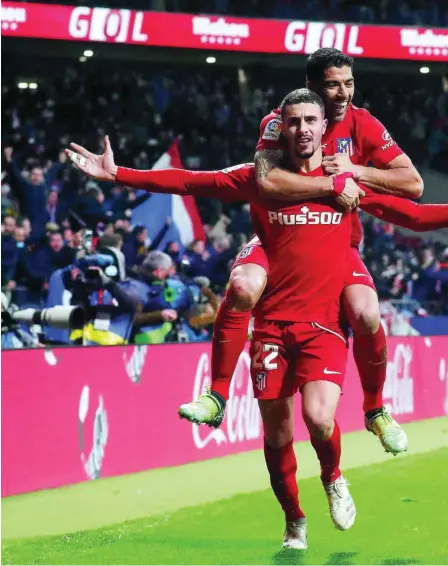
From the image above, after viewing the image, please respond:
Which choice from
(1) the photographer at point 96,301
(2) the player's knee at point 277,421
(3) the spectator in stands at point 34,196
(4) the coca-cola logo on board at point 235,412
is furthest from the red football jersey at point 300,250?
(3) the spectator in stands at point 34,196

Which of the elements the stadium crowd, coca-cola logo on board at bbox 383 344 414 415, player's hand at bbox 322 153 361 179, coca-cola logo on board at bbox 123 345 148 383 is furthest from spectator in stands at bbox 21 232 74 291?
player's hand at bbox 322 153 361 179

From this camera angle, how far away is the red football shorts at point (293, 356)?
19.9ft

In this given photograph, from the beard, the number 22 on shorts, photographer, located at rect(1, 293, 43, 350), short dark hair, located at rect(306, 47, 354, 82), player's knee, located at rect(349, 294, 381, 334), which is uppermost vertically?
short dark hair, located at rect(306, 47, 354, 82)

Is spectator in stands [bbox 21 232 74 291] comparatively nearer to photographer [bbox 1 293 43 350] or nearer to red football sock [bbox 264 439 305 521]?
photographer [bbox 1 293 43 350]

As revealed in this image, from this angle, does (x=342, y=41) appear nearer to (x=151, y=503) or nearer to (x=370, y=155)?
(x=151, y=503)

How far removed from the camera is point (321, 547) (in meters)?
7.01

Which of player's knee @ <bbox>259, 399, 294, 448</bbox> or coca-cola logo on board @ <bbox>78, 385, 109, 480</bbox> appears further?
coca-cola logo on board @ <bbox>78, 385, 109, 480</bbox>

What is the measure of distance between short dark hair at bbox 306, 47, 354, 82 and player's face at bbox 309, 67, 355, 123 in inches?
0.8

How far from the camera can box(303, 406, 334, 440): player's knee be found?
6004mm

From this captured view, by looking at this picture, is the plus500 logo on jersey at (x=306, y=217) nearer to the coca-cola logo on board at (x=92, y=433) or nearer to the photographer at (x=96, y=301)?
the coca-cola logo on board at (x=92, y=433)

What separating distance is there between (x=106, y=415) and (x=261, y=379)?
3.97 m

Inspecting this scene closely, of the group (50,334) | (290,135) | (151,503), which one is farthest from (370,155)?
(50,334)

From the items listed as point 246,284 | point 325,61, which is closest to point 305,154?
point 325,61

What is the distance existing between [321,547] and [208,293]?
603 cm
